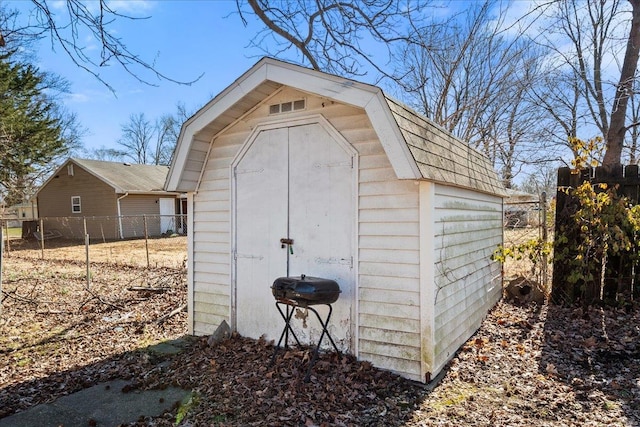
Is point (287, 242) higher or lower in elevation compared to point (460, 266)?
higher

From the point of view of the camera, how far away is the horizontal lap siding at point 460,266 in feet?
12.9

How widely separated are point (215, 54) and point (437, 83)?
8984mm

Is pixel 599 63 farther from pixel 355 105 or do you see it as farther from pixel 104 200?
pixel 104 200

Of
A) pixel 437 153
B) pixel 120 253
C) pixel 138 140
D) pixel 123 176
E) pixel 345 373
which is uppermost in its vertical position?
pixel 138 140

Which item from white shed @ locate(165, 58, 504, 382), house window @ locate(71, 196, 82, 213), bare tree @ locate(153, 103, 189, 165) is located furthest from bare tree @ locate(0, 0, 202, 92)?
bare tree @ locate(153, 103, 189, 165)

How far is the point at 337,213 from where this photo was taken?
165 inches

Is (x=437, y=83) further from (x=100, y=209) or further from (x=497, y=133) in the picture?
(x=100, y=209)

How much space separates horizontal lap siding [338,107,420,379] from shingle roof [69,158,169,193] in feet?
54.3

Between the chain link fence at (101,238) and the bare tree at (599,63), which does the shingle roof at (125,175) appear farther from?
Result: the bare tree at (599,63)

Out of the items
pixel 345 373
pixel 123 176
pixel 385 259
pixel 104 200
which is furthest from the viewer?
pixel 123 176

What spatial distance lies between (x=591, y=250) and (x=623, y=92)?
4.36 metres

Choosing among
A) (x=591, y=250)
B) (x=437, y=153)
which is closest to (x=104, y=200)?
(x=437, y=153)

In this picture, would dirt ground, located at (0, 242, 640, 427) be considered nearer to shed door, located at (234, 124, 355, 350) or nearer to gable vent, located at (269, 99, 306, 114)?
shed door, located at (234, 124, 355, 350)

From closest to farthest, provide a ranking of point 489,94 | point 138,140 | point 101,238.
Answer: point 489,94
point 101,238
point 138,140
